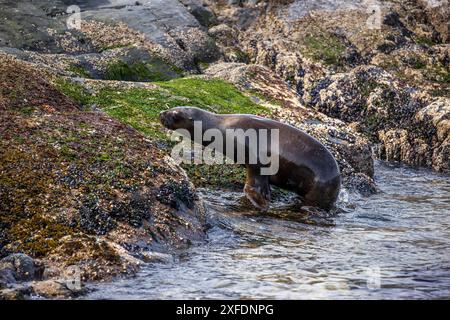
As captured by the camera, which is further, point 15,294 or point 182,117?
point 182,117

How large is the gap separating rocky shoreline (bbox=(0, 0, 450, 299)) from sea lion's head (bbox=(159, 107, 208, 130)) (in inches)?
18.7

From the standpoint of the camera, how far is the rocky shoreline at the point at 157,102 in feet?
27.4

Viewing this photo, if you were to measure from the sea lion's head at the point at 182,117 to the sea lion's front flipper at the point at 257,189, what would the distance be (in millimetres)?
1404

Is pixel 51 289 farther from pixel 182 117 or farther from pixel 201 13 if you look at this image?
pixel 201 13

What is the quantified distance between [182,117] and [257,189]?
2.00m

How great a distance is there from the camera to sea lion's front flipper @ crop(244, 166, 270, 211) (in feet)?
38.2

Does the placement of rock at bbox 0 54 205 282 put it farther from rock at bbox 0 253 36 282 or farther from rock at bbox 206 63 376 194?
rock at bbox 206 63 376 194

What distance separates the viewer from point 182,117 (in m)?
12.7

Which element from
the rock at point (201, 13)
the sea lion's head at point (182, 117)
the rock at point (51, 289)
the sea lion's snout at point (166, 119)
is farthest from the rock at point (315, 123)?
the rock at point (51, 289)

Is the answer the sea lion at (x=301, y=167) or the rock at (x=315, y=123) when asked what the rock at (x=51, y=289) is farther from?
the rock at (x=315, y=123)

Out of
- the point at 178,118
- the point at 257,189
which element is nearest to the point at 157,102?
Result: the point at 178,118

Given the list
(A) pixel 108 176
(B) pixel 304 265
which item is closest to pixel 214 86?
(A) pixel 108 176

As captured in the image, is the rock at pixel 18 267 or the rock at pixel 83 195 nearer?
the rock at pixel 18 267
